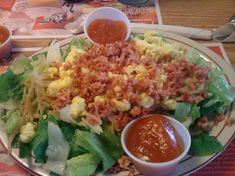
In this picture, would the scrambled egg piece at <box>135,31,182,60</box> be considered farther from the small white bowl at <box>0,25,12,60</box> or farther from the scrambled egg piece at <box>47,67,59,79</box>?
the small white bowl at <box>0,25,12,60</box>

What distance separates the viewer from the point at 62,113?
3.68ft

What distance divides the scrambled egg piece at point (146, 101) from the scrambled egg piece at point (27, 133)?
35cm

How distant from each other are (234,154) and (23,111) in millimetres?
695

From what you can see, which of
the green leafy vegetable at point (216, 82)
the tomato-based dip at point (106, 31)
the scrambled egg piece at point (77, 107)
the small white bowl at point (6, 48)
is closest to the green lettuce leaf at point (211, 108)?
the green leafy vegetable at point (216, 82)

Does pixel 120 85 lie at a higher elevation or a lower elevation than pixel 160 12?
higher

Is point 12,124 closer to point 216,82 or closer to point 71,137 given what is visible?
point 71,137

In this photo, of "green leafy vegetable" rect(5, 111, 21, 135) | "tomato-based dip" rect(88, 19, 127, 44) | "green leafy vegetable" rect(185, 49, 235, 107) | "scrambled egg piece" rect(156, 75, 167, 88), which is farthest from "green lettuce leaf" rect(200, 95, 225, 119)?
"green leafy vegetable" rect(5, 111, 21, 135)

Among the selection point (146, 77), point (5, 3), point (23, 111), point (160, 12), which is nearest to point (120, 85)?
point (146, 77)

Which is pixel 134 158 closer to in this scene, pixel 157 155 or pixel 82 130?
pixel 157 155

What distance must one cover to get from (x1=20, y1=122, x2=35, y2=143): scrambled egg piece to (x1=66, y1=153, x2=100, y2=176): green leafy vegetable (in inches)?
6.2

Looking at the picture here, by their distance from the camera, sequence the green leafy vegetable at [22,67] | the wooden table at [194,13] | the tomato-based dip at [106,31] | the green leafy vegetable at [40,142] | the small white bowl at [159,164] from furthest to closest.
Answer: the wooden table at [194,13] < the tomato-based dip at [106,31] < the green leafy vegetable at [22,67] < the green leafy vegetable at [40,142] < the small white bowl at [159,164]

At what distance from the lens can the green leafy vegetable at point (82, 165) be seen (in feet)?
3.33

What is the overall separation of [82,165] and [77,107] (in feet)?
0.58

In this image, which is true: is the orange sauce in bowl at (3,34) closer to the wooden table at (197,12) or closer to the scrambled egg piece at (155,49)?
the scrambled egg piece at (155,49)
